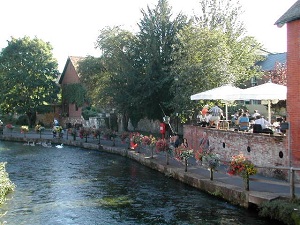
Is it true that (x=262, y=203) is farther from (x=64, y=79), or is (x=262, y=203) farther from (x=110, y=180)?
(x=64, y=79)

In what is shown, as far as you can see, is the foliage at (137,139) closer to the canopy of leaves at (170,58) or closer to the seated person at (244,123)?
the canopy of leaves at (170,58)

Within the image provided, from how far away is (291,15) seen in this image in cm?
1510

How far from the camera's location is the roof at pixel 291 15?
14.9 meters

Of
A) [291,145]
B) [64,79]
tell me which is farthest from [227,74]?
[64,79]

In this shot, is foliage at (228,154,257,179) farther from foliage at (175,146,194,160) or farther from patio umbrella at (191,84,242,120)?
patio umbrella at (191,84,242,120)

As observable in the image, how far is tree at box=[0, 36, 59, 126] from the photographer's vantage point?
51250mm

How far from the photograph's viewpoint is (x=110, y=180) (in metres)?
20.0

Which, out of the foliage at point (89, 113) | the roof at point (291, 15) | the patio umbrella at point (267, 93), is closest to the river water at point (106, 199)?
the patio umbrella at point (267, 93)

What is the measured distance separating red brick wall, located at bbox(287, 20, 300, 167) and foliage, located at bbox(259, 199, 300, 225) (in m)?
3.41

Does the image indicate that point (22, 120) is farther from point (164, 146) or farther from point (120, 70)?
point (164, 146)

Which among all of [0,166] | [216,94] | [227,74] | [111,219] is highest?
[227,74]

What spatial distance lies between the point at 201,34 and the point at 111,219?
18039 mm

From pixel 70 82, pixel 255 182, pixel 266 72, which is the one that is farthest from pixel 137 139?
pixel 70 82

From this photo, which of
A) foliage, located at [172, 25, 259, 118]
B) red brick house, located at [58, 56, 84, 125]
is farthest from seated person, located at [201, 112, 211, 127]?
red brick house, located at [58, 56, 84, 125]
